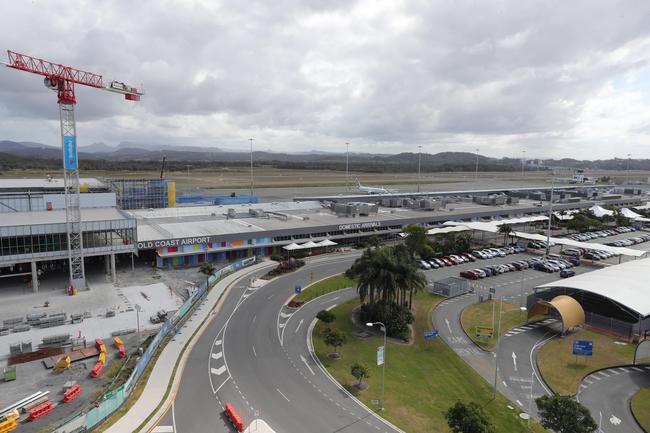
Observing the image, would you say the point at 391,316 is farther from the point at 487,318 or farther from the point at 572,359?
the point at 572,359

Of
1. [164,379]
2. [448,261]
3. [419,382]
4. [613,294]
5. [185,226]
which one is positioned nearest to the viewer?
[164,379]

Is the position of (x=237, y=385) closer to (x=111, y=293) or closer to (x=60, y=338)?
(x=60, y=338)

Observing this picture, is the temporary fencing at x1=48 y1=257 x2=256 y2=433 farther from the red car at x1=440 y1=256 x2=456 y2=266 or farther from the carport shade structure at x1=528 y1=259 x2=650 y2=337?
the red car at x1=440 y1=256 x2=456 y2=266

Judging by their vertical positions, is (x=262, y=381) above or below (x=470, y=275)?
below

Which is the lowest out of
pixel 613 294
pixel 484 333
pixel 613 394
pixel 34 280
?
pixel 613 394

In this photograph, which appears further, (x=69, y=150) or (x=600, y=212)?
(x=600, y=212)

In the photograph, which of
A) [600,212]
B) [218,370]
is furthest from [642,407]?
[600,212]

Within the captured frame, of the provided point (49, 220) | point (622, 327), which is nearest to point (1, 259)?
point (49, 220)
